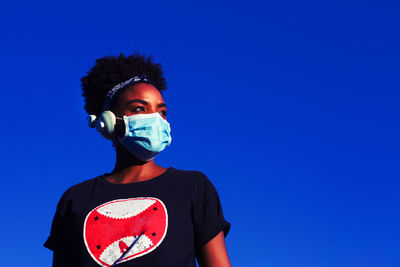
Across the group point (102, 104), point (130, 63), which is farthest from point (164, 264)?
point (130, 63)

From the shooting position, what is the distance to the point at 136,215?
497cm

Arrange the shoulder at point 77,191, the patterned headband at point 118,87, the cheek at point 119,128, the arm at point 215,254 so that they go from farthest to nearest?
1. the patterned headband at point 118,87
2. the cheek at point 119,128
3. the shoulder at point 77,191
4. the arm at point 215,254

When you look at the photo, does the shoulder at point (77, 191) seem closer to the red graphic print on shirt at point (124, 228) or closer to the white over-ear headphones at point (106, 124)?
the red graphic print on shirt at point (124, 228)

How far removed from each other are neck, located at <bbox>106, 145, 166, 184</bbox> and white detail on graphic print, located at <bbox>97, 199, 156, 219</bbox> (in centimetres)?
44

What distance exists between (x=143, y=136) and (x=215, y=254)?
5.21 feet

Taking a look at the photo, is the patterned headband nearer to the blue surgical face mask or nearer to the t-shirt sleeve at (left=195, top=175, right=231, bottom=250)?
the blue surgical face mask

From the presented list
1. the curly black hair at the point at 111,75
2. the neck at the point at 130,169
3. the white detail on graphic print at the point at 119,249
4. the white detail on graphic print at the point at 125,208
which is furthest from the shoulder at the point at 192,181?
the curly black hair at the point at 111,75

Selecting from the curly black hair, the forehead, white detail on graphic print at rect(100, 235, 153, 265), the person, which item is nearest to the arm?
the person

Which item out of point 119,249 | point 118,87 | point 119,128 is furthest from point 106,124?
point 119,249

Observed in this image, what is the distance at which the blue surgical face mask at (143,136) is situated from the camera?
5738 millimetres

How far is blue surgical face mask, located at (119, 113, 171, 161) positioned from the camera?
5738 mm

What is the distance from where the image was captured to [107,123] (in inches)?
228

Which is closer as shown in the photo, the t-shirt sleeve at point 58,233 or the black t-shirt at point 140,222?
the black t-shirt at point 140,222

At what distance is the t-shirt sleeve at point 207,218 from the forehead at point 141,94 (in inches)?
50.2
